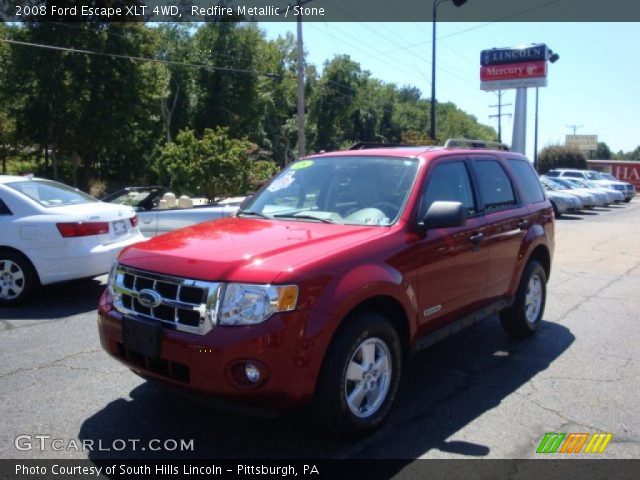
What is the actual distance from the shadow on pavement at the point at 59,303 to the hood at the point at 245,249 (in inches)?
128

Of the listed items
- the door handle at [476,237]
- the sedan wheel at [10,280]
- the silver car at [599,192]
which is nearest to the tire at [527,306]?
the door handle at [476,237]

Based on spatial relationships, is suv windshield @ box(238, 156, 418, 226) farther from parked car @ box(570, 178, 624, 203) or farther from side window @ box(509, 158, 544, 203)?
parked car @ box(570, 178, 624, 203)

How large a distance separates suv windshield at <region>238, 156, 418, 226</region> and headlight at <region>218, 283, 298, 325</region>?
120cm

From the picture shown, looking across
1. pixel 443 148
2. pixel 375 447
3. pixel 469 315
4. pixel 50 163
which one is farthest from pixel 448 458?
pixel 50 163

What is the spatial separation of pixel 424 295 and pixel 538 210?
2.49 metres

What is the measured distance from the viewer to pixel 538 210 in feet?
19.9

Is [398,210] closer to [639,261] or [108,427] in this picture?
[108,427]

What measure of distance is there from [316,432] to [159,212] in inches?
234

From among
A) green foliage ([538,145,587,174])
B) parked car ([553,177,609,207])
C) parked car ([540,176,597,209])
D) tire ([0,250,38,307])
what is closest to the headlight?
tire ([0,250,38,307])

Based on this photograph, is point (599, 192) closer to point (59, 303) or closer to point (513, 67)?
point (513, 67)

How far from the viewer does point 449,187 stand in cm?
479

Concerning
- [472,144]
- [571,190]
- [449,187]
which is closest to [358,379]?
[449,187]

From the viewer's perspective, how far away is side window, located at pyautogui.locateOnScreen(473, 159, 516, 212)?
5211 millimetres

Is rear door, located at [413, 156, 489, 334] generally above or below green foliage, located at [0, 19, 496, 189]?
below
